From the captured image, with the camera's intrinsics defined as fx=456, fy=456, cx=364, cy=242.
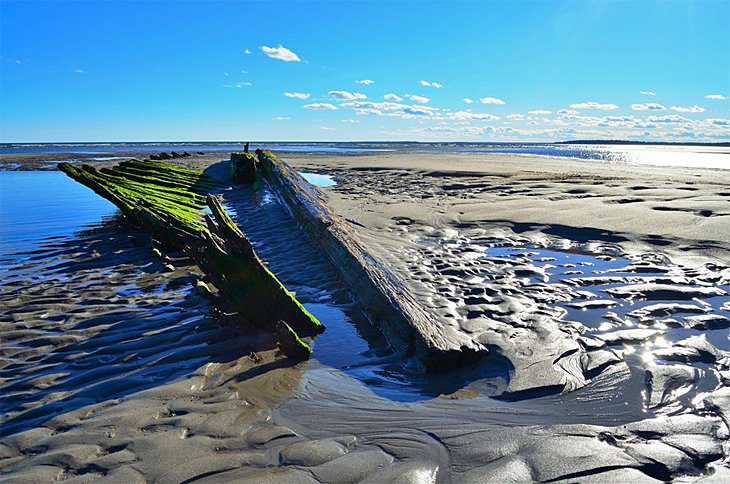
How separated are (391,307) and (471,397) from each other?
121 centimetres

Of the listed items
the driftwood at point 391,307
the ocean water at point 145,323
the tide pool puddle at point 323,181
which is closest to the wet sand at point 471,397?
the ocean water at point 145,323

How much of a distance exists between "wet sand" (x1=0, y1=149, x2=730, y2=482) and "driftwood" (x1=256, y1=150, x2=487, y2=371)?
26 centimetres

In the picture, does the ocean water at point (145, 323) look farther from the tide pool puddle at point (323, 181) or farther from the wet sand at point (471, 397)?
the tide pool puddle at point (323, 181)

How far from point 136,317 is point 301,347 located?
2063 mm

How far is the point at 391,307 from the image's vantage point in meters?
4.23

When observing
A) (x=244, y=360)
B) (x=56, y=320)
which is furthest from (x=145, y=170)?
(x=244, y=360)

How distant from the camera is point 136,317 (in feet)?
15.8

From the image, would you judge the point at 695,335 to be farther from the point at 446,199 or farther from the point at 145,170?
the point at 145,170

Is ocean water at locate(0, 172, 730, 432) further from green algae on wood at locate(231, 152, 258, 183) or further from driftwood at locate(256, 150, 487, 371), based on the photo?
green algae on wood at locate(231, 152, 258, 183)

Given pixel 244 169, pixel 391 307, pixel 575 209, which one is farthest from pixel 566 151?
pixel 391 307

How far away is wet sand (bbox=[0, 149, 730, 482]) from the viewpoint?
255 cm

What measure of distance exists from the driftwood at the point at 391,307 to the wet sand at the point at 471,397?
0.85ft

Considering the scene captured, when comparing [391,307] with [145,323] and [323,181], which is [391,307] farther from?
[323,181]

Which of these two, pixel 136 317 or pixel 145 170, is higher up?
pixel 145 170
